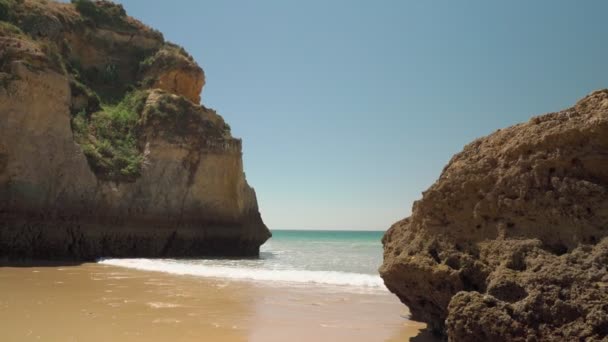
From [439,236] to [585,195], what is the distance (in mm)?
1399

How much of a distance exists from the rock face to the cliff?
44.4 ft

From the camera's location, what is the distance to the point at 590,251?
3.84 m

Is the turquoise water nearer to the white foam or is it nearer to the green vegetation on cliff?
the white foam

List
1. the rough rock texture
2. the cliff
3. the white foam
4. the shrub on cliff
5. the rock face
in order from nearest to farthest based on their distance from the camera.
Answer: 1. the rock face
2. the white foam
3. the cliff
4. the shrub on cliff
5. the rough rock texture

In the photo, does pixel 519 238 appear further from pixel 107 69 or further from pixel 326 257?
pixel 107 69

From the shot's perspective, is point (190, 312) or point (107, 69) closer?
point (190, 312)

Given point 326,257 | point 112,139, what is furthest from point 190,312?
point 326,257

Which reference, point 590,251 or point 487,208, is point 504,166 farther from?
point 590,251

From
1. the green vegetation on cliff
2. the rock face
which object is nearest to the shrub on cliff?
the green vegetation on cliff

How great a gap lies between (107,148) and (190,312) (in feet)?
44.3

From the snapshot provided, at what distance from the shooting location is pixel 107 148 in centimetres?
Result: 1827

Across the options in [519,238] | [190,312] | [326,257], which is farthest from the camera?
[326,257]

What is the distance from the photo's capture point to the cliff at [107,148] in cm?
1507

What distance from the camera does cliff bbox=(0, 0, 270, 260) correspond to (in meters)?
15.1
